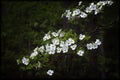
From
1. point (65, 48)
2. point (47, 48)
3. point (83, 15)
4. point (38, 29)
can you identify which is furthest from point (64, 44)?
point (38, 29)

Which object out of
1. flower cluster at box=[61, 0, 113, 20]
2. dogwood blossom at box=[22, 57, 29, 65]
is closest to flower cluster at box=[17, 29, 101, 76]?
dogwood blossom at box=[22, 57, 29, 65]

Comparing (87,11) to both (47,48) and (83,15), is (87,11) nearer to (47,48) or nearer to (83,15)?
(83,15)

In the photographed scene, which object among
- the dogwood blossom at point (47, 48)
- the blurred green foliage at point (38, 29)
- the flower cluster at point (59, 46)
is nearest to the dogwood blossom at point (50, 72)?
the flower cluster at point (59, 46)

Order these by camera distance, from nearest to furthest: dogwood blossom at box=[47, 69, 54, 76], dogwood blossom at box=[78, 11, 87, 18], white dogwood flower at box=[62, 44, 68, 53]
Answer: white dogwood flower at box=[62, 44, 68, 53], dogwood blossom at box=[47, 69, 54, 76], dogwood blossom at box=[78, 11, 87, 18]

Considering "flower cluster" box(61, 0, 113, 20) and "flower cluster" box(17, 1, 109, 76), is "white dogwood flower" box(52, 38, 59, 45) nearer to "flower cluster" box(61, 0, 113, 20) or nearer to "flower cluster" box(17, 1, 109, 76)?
"flower cluster" box(17, 1, 109, 76)

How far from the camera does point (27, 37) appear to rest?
439cm

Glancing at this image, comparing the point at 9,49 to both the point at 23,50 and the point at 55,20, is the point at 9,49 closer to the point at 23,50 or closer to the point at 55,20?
the point at 23,50

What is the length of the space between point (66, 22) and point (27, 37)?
35.4 inches

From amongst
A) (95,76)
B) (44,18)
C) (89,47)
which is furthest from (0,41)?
(89,47)

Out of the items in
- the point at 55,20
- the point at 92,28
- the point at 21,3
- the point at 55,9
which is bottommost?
the point at 92,28

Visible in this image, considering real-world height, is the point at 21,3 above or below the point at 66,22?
above

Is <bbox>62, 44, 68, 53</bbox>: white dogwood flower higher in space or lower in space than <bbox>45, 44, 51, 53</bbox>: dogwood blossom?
lower

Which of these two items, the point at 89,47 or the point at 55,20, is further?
the point at 55,20

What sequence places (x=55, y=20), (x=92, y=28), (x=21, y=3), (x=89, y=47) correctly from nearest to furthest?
(x=89, y=47)
(x=92, y=28)
(x=55, y=20)
(x=21, y=3)
